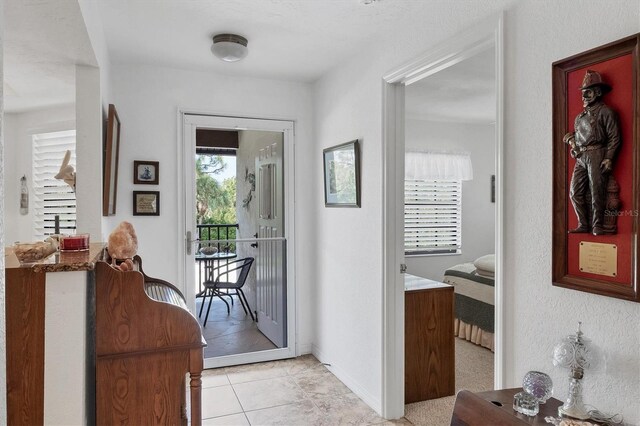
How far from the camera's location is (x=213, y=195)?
369cm

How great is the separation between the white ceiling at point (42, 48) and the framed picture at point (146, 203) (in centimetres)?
89

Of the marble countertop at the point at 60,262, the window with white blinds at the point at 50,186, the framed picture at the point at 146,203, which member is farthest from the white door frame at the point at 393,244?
the window with white blinds at the point at 50,186

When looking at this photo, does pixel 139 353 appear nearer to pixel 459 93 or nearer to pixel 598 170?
pixel 598 170

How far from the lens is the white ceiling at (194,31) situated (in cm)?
198

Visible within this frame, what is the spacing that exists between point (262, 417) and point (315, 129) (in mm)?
2386

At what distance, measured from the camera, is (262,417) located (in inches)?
112

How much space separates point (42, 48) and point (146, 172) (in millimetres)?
1390

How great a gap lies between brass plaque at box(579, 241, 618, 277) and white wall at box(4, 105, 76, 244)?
12.6ft

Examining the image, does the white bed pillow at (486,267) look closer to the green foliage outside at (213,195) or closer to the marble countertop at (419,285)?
the marble countertop at (419,285)

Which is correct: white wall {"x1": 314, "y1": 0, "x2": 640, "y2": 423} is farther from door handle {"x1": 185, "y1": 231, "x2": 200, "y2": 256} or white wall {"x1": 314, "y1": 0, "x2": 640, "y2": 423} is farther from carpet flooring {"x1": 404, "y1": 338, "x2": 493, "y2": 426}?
door handle {"x1": 185, "y1": 231, "x2": 200, "y2": 256}

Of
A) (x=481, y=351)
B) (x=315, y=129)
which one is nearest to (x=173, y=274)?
(x=315, y=129)

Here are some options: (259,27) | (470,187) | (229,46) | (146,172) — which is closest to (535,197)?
(259,27)

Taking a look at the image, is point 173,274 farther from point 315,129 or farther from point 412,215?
point 412,215

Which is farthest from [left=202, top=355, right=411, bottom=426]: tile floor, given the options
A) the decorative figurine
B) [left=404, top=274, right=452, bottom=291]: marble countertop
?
the decorative figurine
